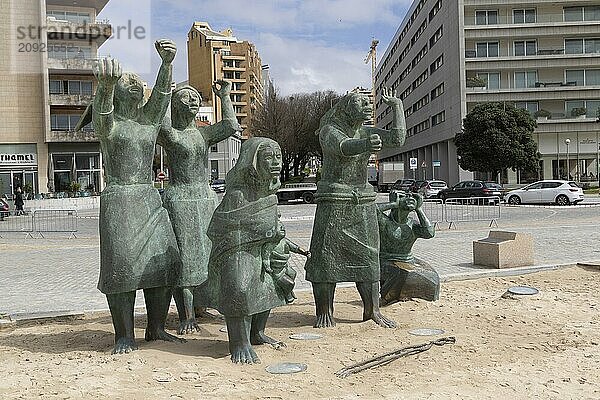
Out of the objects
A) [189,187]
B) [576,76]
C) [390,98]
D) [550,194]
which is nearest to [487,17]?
[576,76]

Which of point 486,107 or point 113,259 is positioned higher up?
point 486,107

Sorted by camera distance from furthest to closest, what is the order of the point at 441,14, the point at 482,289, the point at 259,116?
1. the point at 259,116
2. the point at 441,14
3. the point at 482,289

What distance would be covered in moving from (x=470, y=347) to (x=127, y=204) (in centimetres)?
333

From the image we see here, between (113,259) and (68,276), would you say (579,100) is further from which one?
(113,259)

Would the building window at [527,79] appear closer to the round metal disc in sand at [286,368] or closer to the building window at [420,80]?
the building window at [420,80]

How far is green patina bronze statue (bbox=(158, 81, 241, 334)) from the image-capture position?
669cm

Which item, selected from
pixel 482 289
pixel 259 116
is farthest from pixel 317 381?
pixel 259 116

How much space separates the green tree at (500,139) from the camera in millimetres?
43000

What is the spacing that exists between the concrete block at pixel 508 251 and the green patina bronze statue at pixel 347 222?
475cm

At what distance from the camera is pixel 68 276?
12352 millimetres

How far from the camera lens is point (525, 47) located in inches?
1970

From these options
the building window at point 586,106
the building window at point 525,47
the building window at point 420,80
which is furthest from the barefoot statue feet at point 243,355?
the building window at point 420,80

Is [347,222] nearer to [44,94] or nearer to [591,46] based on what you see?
[44,94]

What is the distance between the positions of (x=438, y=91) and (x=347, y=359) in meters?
53.8
